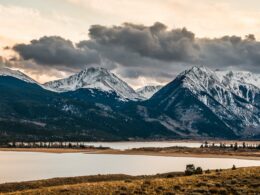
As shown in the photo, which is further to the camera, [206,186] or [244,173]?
[244,173]

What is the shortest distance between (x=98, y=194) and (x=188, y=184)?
39.7 feet

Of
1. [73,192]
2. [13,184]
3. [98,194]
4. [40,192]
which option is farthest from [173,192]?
[13,184]

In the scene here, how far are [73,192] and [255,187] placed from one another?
22896 millimetres

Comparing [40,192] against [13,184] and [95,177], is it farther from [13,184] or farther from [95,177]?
[95,177]

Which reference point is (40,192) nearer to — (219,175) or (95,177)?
(219,175)

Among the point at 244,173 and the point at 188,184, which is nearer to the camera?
the point at 188,184

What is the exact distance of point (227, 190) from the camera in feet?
187

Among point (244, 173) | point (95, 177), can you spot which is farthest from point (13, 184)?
point (244, 173)

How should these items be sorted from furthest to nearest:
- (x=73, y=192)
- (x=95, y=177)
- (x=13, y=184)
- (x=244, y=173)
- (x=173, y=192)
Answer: (x=95, y=177) < (x=13, y=184) < (x=244, y=173) < (x=73, y=192) < (x=173, y=192)

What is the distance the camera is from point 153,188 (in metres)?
59.1

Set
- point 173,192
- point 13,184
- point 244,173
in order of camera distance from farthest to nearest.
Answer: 1. point 13,184
2. point 244,173
3. point 173,192

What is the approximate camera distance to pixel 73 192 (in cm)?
6069

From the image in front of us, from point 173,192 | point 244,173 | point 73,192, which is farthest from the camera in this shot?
point 244,173

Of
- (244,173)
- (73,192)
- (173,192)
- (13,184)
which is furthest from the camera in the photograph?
(13,184)
